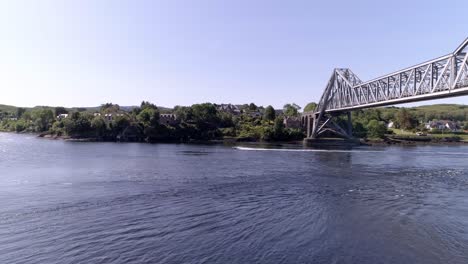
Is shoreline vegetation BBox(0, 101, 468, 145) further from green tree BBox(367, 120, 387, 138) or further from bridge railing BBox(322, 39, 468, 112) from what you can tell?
bridge railing BBox(322, 39, 468, 112)

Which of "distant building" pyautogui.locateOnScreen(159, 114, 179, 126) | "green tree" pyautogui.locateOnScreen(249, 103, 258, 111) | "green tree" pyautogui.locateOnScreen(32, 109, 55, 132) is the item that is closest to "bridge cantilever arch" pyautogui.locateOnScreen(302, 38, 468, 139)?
"distant building" pyautogui.locateOnScreen(159, 114, 179, 126)

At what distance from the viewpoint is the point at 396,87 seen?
A: 50.7m

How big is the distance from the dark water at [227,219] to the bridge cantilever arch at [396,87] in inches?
435

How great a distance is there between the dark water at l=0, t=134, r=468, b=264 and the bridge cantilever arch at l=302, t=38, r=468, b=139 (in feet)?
36.3

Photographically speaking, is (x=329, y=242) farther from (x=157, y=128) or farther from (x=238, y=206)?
(x=157, y=128)

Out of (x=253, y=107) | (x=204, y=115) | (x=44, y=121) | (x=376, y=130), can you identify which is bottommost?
(x=376, y=130)

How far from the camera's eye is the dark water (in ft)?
40.6

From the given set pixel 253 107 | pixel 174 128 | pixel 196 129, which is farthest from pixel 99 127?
pixel 253 107

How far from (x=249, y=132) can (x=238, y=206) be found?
7804cm

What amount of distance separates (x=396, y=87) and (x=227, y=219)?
4219 cm

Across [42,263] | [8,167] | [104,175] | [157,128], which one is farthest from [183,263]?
[157,128]

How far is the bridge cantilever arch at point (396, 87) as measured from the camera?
114 ft

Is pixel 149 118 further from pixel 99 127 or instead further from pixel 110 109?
pixel 110 109

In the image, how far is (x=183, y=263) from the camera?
11398 millimetres
